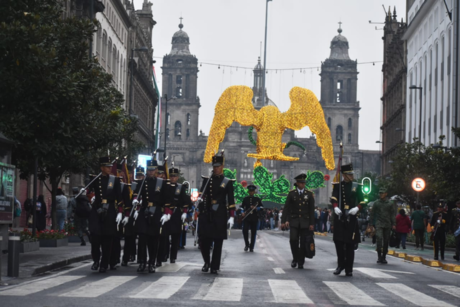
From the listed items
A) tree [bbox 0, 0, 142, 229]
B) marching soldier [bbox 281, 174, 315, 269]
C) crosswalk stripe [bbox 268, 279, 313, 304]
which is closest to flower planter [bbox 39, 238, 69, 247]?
tree [bbox 0, 0, 142, 229]

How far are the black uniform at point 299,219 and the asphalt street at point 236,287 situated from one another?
0.43 m

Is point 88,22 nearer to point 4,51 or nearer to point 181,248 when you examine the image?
point 4,51

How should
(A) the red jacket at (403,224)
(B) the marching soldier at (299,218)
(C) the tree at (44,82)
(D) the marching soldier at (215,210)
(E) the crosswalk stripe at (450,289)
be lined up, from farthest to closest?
(A) the red jacket at (403,224) < (C) the tree at (44,82) < (B) the marching soldier at (299,218) < (D) the marching soldier at (215,210) < (E) the crosswalk stripe at (450,289)

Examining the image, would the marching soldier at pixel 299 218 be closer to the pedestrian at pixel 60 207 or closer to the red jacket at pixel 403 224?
the pedestrian at pixel 60 207

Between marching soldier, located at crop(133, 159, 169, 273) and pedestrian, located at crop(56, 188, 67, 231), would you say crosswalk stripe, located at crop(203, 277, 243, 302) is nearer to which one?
marching soldier, located at crop(133, 159, 169, 273)

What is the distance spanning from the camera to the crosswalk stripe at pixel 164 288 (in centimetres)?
1236

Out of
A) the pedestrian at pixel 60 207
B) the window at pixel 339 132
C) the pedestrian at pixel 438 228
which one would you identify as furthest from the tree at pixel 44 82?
the window at pixel 339 132

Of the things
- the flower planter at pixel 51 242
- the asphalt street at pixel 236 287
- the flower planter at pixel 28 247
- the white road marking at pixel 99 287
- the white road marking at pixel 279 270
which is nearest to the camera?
the asphalt street at pixel 236 287

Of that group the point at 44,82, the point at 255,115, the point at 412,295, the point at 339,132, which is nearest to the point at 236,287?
the point at 412,295

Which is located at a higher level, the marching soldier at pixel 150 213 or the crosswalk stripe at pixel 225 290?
the marching soldier at pixel 150 213

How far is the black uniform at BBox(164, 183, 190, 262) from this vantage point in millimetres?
16953

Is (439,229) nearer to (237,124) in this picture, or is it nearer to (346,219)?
(346,219)

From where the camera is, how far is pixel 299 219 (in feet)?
61.4

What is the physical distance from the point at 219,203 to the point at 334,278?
2.31m
